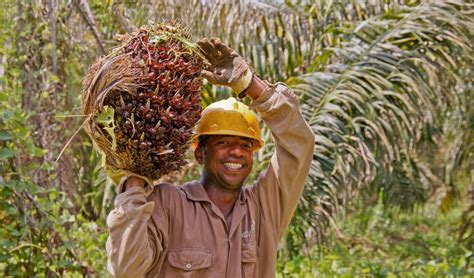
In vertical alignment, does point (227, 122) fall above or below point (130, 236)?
above

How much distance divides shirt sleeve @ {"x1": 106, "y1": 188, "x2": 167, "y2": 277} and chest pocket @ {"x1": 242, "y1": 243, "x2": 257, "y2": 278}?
43cm

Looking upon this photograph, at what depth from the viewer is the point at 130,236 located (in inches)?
117

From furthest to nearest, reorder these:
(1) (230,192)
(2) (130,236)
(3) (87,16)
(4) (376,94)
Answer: (4) (376,94)
(3) (87,16)
(1) (230,192)
(2) (130,236)

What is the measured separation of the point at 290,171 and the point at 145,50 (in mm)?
780

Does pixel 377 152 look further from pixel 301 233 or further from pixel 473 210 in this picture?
pixel 473 210

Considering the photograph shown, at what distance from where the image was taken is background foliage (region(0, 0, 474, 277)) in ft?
17.2

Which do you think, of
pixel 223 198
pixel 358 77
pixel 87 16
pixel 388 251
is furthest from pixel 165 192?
pixel 388 251

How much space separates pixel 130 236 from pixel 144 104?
46 cm

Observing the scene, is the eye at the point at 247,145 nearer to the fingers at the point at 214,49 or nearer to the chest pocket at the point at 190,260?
the fingers at the point at 214,49

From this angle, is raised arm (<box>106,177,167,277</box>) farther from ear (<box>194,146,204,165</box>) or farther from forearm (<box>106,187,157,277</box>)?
ear (<box>194,146,204,165</box>)

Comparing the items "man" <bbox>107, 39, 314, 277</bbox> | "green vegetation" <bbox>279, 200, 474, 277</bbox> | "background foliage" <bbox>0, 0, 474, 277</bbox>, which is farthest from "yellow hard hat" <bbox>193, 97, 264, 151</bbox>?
"green vegetation" <bbox>279, 200, 474, 277</bbox>

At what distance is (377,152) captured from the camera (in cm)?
659

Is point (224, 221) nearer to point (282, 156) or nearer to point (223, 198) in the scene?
point (223, 198)

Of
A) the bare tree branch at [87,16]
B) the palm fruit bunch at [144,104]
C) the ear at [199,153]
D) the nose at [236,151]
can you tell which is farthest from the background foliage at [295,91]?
the palm fruit bunch at [144,104]
